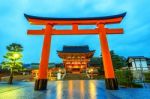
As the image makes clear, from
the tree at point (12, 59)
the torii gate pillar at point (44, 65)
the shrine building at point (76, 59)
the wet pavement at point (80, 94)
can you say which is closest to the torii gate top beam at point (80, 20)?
the torii gate pillar at point (44, 65)

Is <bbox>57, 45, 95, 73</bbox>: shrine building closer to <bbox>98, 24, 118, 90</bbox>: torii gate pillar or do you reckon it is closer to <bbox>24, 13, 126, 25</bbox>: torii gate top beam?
<bbox>24, 13, 126, 25</bbox>: torii gate top beam

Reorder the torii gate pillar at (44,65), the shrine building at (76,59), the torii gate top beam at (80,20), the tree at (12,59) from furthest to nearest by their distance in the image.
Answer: the shrine building at (76,59), the tree at (12,59), the torii gate top beam at (80,20), the torii gate pillar at (44,65)

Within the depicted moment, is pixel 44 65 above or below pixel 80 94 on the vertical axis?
above

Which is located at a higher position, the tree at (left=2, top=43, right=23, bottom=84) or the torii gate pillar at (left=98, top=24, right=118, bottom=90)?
the tree at (left=2, top=43, right=23, bottom=84)

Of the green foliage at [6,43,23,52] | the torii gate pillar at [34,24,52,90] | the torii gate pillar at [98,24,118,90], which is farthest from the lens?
the green foliage at [6,43,23,52]

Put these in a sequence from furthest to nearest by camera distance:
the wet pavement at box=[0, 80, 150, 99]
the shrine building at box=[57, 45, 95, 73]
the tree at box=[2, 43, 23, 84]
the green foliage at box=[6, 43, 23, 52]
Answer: the shrine building at box=[57, 45, 95, 73] → the green foliage at box=[6, 43, 23, 52] → the tree at box=[2, 43, 23, 84] → the wet pavement at box=[0, 80, 150, 99]

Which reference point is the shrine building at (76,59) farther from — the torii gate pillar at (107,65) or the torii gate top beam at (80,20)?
the torii gate pillar at (107,65)

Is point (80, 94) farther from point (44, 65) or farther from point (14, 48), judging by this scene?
point (14, 48)

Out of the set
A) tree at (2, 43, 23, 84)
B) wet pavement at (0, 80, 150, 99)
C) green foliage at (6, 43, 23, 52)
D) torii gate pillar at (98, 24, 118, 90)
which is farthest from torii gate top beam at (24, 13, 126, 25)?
Answer: green foliage at (6, 43, 23, 52)

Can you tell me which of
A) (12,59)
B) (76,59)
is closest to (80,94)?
(12,59)

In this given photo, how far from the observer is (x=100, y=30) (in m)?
13.3

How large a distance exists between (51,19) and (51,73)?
2920 centimetres

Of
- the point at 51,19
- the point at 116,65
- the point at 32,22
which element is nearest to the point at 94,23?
the point at 51,19

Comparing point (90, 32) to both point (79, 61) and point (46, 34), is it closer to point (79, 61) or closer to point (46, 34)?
point (46, 34)
